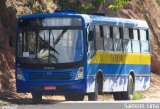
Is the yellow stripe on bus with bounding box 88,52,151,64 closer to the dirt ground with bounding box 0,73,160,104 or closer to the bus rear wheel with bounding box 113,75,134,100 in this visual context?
the bus rear wheel with bounding box 113,75,134,100

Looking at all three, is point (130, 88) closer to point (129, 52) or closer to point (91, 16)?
point (129, 52)

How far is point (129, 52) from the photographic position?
102 feet

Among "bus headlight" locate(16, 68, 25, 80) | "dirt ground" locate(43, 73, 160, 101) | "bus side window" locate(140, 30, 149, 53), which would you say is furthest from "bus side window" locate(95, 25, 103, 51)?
"bus side window" locate(140, 30, 149, 53)

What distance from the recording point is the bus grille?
25891 millimetres

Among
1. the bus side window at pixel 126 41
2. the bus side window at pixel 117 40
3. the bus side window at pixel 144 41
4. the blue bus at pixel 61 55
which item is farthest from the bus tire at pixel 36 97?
the bus side window at pixel 144 41

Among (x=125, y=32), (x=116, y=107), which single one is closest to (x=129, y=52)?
(x=125, y=32)

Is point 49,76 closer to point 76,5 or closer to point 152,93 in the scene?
point 76,5

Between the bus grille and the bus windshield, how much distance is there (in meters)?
0.44

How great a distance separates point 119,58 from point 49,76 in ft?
15.8

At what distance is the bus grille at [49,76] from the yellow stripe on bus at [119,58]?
1.09 m

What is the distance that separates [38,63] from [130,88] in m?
6.75

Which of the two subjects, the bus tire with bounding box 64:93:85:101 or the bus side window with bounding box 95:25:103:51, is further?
the bus tire with bounding box 64:93:85:101

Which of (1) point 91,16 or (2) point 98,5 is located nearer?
(1) point 91,16

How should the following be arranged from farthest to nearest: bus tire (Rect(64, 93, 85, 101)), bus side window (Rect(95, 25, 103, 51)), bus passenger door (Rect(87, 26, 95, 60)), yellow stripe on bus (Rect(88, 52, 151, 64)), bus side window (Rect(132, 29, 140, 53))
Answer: bus side window (Rect(132, 29, 140, 53))
bus tire (Rect(64, 93, 85, 101))
yellow stripe on bus (Rect(88, 52, 151, 64))
bus side window (Rect(95, 25, 103, 51))
bus passenger door (Rect(87, 26, 95, 60))
